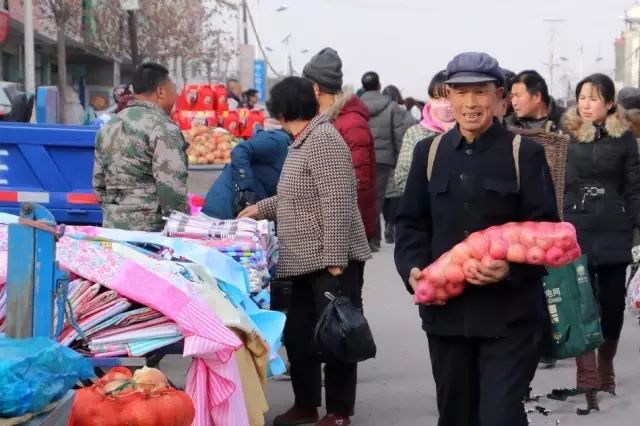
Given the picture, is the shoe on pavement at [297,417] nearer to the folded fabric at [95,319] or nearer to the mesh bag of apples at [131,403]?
the folded fabric at [95,319]

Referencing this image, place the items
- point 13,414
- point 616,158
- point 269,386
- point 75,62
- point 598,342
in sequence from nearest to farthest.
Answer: point 13,414
point 598,342
point 616,158
point 269,386
point 75,62

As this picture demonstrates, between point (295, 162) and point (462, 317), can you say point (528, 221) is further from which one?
point (295, 162)

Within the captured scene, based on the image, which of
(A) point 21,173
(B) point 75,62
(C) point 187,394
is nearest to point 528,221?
(C) point 187,394

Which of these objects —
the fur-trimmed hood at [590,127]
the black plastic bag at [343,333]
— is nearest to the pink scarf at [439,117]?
the fur-trimmed hood at [590,127]

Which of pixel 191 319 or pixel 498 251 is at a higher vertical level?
pixel 498 251

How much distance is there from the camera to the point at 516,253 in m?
4.75

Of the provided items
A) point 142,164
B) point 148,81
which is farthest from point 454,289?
point 148,81

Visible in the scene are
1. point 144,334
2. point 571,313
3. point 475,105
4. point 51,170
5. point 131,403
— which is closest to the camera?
point 131,403

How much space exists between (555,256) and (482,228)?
1.11 feet

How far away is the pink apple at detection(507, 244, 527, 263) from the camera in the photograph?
15.6 feet

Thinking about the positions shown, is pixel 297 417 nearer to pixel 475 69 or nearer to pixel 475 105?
pixel 475 105

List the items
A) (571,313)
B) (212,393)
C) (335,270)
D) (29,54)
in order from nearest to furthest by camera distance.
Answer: (212,393), (571,313), (335,270), (29,54)

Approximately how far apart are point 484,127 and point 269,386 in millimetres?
3732

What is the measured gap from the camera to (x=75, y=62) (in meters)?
57.0
